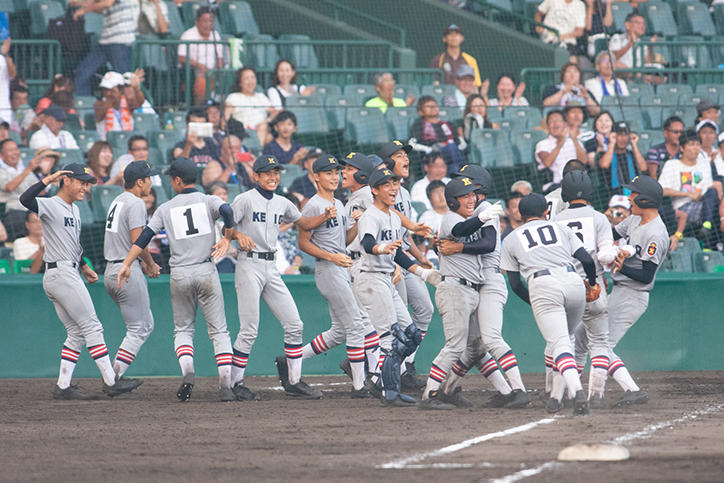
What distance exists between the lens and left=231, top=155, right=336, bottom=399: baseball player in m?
9.24

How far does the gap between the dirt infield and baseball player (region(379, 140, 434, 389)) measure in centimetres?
72

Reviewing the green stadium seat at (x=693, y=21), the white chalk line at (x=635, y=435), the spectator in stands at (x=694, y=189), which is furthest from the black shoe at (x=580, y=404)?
the green stadium seat at (x=693, y=21)

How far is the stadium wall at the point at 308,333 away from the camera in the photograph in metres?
11.6

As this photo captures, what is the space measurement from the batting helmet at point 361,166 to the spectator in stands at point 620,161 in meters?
4.35

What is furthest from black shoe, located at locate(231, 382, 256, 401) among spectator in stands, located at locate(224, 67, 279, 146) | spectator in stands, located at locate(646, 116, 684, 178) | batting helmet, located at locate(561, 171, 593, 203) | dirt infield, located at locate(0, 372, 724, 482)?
spectator in stands, located at locate(646, 116, 684, 178)

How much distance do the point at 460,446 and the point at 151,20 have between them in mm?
10648

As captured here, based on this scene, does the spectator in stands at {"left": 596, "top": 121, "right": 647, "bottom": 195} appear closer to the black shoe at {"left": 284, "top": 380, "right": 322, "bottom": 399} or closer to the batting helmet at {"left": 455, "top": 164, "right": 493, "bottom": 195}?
the batting helmet at {"left": 455, "top": 164, "right": 493, "bottom": 195}

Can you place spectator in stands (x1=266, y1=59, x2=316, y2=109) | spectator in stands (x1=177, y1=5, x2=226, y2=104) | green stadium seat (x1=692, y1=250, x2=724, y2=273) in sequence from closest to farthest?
1. green stadium seat (x1=692, y1=250, x2=724, y2=273)
2. spectator in stands (x1=266, y1=59, x2=316, y2=109)
3. spectator in stands (x1=177, y1=5, x2=226, y2=104)

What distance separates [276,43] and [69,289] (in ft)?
23.0

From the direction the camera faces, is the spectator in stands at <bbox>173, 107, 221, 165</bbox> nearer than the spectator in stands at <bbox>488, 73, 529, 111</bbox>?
Yes

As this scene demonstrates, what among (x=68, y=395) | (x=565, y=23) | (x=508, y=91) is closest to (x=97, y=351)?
(x=68, y=395)

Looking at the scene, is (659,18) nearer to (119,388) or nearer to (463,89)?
(463,89)

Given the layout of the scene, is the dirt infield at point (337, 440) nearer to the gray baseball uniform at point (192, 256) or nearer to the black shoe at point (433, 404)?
the black shoe at point (433, 404)

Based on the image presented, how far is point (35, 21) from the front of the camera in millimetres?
16031
